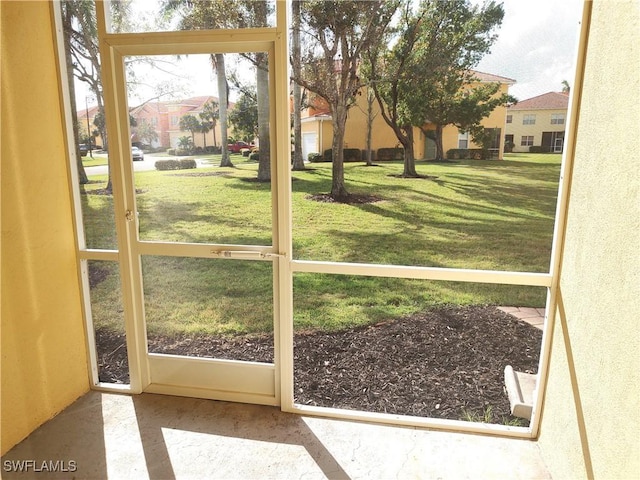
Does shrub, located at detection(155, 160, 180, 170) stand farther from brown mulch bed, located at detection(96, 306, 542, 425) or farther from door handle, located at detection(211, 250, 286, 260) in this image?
brown mulch bed, located at detection(96, 306, 542, 425)

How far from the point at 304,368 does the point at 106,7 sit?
99.2 inches

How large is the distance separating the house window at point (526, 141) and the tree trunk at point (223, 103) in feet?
5.47

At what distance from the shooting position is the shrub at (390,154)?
2.34 m

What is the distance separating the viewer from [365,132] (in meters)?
2.37

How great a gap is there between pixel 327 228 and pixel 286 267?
471 mm

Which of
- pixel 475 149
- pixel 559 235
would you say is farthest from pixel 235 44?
pixel 559 235

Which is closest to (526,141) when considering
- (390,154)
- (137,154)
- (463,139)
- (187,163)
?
(463,139)

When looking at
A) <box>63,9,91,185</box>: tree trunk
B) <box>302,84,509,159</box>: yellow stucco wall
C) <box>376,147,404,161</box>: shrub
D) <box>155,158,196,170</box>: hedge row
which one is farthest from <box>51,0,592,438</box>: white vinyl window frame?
<box>376,147,404,161</box>: shrub

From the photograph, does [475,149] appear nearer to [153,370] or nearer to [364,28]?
[364,28]

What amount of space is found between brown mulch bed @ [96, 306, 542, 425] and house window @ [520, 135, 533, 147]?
3.43 feet

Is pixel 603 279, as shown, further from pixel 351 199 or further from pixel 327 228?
pixel 327 228

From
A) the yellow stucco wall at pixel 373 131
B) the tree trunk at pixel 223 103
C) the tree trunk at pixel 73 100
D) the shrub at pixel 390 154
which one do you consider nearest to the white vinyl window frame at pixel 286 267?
the tree trunk at pixel 73 100

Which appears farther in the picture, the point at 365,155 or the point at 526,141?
the point at 365,155

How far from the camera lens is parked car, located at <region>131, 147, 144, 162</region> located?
2.34m
